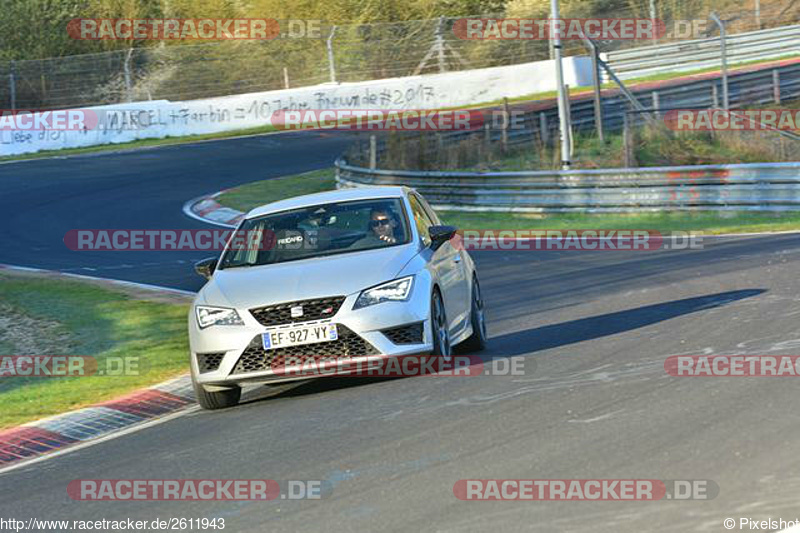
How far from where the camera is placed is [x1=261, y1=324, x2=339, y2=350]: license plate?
9.70 metres

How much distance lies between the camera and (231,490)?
7227 mm

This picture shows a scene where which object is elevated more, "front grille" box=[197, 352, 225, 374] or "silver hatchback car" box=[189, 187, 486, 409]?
"silver hatchback car" box=[189, 187, 486, 409]

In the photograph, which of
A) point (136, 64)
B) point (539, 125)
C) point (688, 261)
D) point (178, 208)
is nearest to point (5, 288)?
point (688, 261)

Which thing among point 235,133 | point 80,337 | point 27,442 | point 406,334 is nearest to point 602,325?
point 406,334

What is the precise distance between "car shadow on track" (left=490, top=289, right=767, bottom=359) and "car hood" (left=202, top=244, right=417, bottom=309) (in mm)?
1463

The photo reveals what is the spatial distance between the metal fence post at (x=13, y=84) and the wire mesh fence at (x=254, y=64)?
0.03m

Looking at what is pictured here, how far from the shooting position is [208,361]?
10.0 meters

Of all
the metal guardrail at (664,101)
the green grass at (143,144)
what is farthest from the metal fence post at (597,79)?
the green grass at (143,144)

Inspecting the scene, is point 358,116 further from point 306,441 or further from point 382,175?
point 306,441

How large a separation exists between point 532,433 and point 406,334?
223 cm

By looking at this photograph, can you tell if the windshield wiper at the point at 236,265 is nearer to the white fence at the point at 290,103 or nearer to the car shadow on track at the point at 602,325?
the car shadow on track at the point at 602,325

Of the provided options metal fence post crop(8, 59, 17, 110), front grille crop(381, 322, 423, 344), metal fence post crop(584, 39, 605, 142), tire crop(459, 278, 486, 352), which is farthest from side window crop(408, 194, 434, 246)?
metal fence post crop(8, 59, 17, 110)

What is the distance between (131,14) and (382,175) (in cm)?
3528

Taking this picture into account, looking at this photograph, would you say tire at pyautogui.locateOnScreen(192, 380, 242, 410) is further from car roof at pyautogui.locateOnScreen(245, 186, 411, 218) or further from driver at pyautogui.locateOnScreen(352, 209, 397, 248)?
car roof at pyautogui.locateOnScreen(245, 186, 411, 218)
